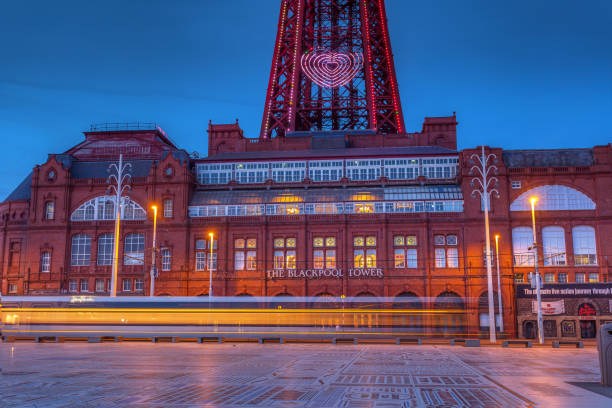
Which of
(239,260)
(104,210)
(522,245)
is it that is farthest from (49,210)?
(522,245)

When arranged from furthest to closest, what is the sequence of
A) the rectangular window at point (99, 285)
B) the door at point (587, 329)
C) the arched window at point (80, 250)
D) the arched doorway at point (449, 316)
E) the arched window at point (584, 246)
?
the arched window at point (80, 250) → the rectangular window at point (99, 285) → the arched window at point (584, 246) → the door at point (587, 329) → the arched doorway at point (449, 316)

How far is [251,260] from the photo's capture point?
65.5 metres

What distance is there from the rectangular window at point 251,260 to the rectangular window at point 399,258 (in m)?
15.3

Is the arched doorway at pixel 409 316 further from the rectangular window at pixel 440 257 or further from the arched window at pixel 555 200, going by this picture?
the arched window at pixel 555 200

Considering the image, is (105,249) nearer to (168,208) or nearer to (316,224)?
(168,208)

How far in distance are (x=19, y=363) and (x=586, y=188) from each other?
56.2 m

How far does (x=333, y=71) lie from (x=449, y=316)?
46.6 metres

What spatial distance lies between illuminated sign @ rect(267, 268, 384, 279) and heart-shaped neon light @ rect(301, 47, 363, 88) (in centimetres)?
3089

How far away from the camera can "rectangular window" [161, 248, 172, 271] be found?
65938mm

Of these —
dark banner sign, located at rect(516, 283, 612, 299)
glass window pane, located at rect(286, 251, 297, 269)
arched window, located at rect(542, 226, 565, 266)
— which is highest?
arched window, located at rect(542, 226, 565, 266)

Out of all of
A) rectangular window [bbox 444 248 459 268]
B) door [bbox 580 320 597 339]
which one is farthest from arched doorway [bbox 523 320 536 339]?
rectangular window [bbox 444 248 459 268]

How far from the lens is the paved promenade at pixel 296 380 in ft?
54.6

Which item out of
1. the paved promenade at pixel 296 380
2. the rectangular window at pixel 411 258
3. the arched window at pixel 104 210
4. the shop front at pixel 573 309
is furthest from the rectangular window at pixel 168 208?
the shop front at pixel 573 309

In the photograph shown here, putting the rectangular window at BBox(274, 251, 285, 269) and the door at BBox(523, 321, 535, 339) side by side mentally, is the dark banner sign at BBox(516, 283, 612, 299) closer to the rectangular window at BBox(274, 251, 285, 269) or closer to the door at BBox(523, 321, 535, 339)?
the door at BBox(523, 321, 535, 339)
